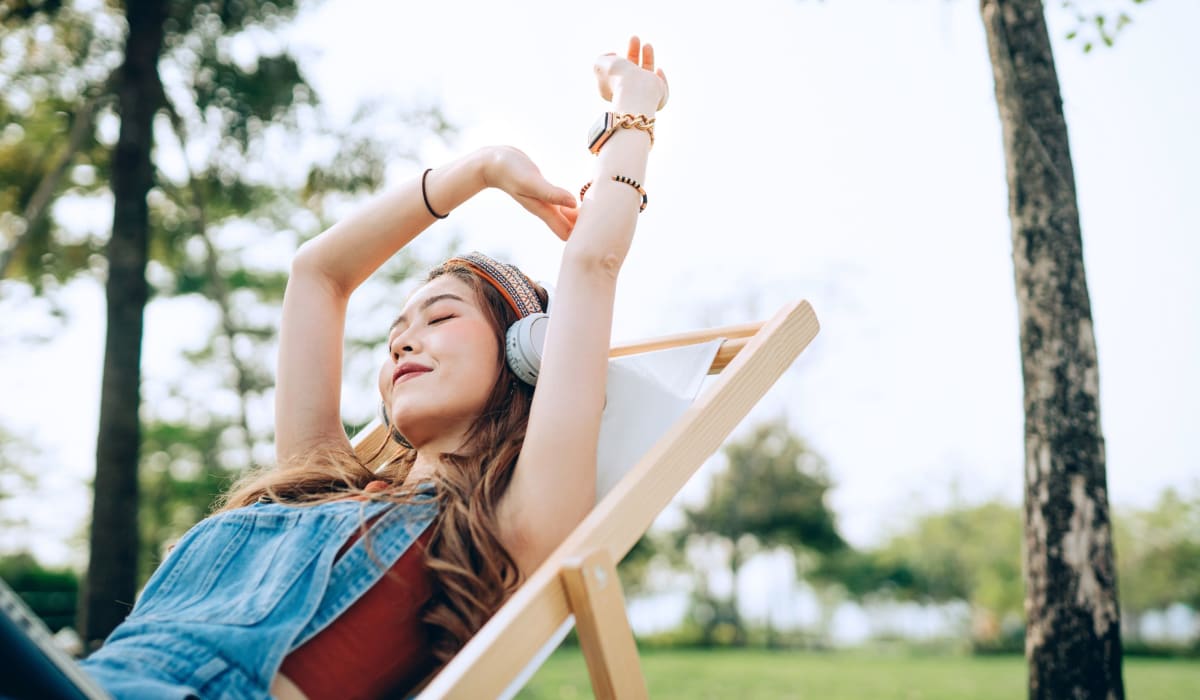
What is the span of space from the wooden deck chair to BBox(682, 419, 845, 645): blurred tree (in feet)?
80.9

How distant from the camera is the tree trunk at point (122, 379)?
630 centimetres

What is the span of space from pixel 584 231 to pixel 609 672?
2.58 ft

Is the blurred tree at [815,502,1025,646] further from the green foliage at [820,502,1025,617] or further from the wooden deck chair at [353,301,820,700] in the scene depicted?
the wooden deck chair at [353,301,820,700]

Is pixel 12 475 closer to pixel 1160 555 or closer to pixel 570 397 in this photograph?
pixel 570 397

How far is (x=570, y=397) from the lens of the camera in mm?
1719

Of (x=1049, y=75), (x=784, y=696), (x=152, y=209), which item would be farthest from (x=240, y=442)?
(x=1049, y=75)

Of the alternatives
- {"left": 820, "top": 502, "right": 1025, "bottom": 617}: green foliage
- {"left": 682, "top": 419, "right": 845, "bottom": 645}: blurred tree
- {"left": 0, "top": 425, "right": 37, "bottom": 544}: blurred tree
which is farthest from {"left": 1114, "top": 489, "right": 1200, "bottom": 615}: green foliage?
{"left": 0, "top": 425, "right": 37, "bottom": 544}: blurred tree

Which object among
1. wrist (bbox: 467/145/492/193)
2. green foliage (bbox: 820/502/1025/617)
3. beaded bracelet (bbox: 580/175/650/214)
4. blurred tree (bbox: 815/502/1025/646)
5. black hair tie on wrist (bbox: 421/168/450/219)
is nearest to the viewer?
beaded bracelet (bbox: 580/175/650/214)

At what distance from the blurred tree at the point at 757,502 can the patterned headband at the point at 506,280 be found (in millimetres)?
24437

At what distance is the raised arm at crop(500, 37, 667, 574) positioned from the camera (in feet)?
5.65

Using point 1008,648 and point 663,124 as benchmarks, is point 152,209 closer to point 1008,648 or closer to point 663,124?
point 663,124

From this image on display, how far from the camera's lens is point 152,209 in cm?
969

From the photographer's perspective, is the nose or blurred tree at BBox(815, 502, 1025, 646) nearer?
the nose

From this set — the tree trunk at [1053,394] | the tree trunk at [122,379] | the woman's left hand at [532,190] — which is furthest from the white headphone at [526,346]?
the tree trunk at [122,379]
